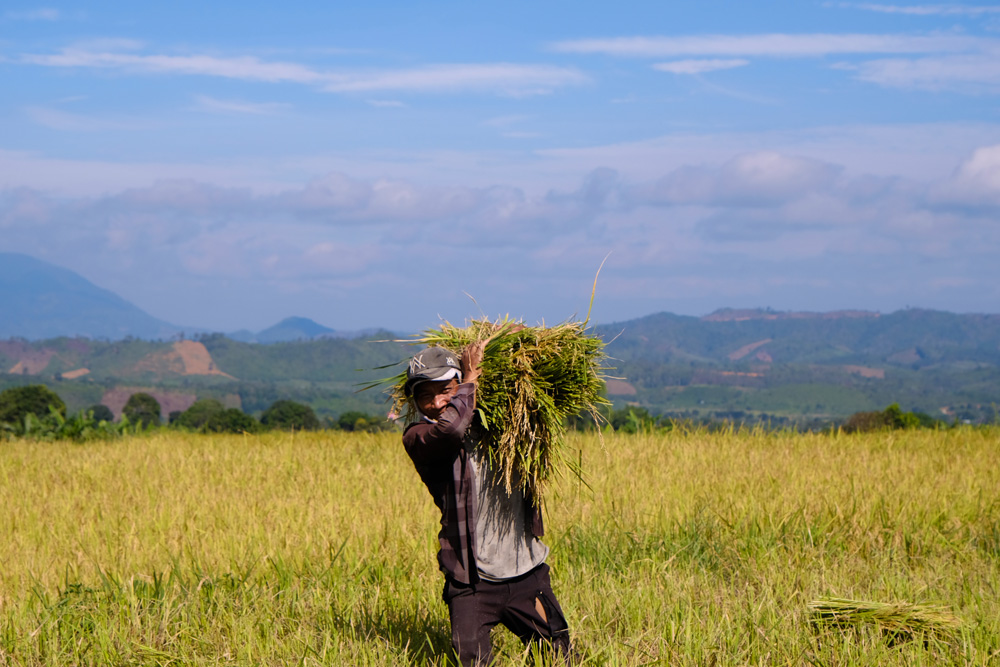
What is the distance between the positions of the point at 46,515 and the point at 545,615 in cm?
570

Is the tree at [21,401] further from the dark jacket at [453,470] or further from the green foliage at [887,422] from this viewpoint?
the dark jacket at [453,470]

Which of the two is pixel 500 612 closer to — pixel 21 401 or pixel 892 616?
pixel 892 616

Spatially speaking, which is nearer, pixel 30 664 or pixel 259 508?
pixel 30 664

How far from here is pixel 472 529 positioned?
3660 millimetres

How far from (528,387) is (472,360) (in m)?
0.29

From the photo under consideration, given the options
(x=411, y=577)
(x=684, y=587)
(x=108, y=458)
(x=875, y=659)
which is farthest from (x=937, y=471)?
(x=108, y=458)

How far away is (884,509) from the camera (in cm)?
699

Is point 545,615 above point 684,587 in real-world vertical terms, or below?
above

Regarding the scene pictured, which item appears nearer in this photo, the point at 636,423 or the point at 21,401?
the point at 636,423

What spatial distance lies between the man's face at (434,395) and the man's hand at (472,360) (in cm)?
7

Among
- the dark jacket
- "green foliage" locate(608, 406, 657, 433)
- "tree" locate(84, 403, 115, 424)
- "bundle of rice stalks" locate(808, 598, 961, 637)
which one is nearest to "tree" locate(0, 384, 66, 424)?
"tree" locate(84, 403, 115, 424)

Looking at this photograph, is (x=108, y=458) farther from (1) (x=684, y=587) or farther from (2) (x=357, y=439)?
(1) (x=684, y=587)

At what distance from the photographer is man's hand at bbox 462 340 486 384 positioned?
3709mm

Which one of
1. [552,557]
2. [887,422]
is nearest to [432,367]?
[552,557]
